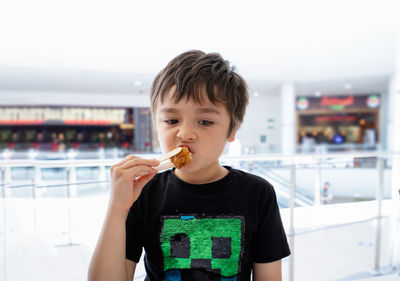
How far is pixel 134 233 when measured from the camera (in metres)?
0.85

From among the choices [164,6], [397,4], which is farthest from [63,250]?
[397,4]

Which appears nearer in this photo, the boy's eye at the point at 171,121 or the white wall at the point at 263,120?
the boy's eye at the point at 171,121

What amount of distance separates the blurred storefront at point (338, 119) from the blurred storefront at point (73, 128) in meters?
7.21

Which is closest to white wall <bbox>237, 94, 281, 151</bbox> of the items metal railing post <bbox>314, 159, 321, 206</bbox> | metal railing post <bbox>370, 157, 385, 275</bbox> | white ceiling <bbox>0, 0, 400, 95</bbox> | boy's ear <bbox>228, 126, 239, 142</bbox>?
white ceiling <bbox>0, 0, 400, 95</bbox>

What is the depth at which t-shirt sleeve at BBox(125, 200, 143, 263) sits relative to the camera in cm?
84

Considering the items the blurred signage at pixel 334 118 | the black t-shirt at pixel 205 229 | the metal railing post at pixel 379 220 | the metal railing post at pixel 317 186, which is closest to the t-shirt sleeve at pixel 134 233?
the black t-shirt at pixel 205 229

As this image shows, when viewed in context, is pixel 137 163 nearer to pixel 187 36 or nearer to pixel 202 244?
pixel 202 244

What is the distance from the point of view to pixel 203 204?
0.85m

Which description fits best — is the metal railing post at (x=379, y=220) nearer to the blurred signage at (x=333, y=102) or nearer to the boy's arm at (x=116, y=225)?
the boy's arm at (x=116, y=225)

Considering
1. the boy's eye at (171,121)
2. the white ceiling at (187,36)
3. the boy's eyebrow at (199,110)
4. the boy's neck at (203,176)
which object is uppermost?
the white ceiling at (187,36)

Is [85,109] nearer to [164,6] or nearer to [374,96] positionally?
[164,6]

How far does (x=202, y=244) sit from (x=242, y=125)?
39cm

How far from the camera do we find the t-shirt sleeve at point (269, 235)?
33.8 inches

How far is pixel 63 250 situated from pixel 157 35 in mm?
5032
